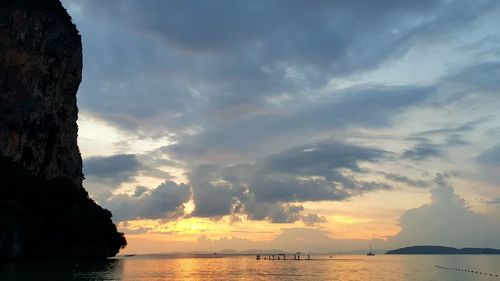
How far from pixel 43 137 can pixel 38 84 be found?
1300 cm

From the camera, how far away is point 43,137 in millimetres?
118438

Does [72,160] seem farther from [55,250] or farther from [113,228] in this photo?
[55,250]

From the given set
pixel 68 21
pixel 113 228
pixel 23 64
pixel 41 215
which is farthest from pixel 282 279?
pixel 68 21

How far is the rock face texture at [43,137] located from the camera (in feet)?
319

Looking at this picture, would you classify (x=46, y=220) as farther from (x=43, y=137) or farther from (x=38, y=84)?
(x=38, y=84)

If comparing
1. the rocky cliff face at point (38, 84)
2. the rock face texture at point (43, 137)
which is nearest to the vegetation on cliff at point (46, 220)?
the rock face texture at point (43, 137)

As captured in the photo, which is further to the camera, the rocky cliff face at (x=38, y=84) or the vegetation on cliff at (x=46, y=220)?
the rocky cliff face at (x=38, y=84)

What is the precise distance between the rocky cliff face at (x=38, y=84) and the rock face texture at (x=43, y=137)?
0.69ft

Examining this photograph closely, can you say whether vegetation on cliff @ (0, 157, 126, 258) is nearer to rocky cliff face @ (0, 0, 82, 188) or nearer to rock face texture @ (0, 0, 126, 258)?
rock face texture @ (0, 0, 126, 258)

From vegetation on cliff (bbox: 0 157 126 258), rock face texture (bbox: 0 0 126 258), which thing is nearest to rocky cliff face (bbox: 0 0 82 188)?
rock face texture (bbox: 0 0 126 258)

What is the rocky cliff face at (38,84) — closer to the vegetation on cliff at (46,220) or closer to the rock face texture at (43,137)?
the rock face texture at (43,137)

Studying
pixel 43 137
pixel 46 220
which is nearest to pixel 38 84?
pixel 43 137

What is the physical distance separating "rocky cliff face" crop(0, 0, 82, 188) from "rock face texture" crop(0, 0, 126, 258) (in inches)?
8.2

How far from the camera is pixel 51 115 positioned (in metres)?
121
